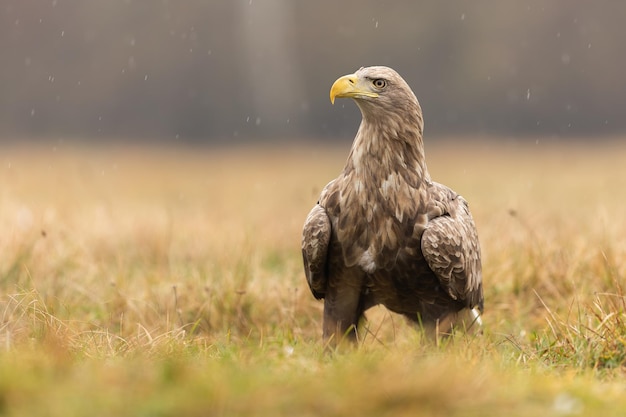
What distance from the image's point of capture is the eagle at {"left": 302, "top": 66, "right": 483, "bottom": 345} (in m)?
5.14

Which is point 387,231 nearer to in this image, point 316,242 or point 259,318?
point 316,242

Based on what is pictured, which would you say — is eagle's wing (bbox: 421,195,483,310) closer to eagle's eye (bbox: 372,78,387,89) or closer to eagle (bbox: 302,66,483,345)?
eagle (bbox: 302,66,483,345)

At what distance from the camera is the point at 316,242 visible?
5.20 m

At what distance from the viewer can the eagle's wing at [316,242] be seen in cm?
520

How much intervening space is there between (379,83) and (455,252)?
1017 millimetres

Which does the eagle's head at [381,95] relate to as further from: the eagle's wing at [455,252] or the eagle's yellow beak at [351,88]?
the eagle's wing at [455,252]

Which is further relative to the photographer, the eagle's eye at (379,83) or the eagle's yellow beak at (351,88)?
the eagle's eye at (379,83)

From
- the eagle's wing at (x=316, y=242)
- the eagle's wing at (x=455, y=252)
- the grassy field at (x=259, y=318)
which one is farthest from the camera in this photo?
the eagle's wing at (x=316, y=242)

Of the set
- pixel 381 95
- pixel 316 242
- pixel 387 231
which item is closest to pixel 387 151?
pixel 381 95

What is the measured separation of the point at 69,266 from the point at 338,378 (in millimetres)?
4491

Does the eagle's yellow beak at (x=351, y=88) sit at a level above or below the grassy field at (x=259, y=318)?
above

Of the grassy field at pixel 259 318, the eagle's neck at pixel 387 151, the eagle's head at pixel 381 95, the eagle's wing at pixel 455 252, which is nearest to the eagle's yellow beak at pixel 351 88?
the eagle's head at pixel 381 95

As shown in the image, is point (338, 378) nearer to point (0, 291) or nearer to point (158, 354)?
point (158, 354)

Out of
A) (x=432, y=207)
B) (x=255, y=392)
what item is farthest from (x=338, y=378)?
(x=432, y=207)
